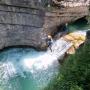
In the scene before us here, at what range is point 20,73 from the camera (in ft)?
44.5

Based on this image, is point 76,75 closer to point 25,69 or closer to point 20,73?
point 20,73

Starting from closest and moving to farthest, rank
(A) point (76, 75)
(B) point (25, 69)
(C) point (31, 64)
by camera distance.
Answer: (A) point (76, 75), (B) point (25, 69), (C) point (31, 64)

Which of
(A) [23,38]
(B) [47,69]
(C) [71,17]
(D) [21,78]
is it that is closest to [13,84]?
(D) [21,78]

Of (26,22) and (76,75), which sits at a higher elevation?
(26,22)

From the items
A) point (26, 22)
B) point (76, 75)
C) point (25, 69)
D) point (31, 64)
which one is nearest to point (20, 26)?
point (26, 22)

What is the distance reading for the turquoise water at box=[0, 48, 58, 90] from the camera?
1277 centimetres

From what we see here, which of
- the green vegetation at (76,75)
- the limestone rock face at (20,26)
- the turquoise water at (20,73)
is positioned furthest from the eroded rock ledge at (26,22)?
the green vegetation at (76,75)

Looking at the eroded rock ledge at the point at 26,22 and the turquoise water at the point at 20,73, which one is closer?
the turquoise water at the point at 20,73

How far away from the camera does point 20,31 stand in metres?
14.5

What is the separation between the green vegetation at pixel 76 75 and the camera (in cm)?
791

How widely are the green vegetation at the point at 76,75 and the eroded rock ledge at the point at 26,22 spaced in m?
6.05

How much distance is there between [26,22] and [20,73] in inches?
83.3

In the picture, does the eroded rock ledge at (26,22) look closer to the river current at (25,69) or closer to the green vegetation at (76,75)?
the river current at (25,69)

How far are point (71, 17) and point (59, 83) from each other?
7.55 metres
